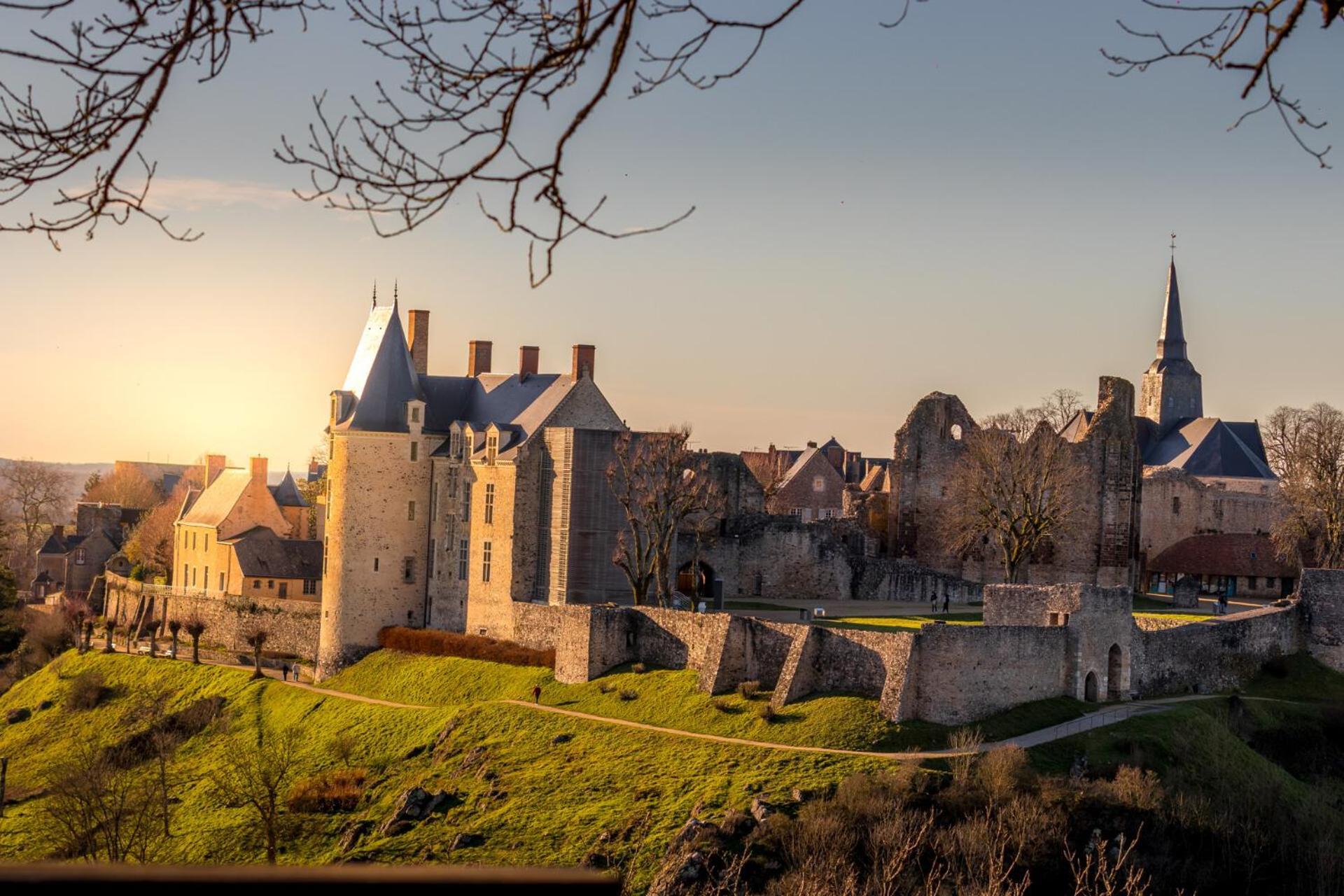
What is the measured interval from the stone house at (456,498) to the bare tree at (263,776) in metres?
4.97

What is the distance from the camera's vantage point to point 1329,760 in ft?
120

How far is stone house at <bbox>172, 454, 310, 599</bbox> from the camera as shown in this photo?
2165 inches

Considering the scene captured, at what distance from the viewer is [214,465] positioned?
2657 inches

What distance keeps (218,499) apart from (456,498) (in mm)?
17202

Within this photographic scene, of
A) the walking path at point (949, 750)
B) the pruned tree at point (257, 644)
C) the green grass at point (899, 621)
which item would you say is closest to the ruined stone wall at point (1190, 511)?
the green grass at point (899, 621)

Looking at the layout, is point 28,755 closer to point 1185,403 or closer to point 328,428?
point 328,428

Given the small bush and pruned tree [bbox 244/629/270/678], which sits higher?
pruned tree [bbox 244/629/270/678]

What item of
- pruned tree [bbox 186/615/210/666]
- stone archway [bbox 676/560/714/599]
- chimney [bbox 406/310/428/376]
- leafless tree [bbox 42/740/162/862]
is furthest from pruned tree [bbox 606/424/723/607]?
pruned tree [bbox 186/615/210/666]

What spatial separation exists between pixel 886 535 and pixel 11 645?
3251cm

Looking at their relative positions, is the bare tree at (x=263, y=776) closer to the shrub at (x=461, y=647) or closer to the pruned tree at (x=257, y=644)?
the shrub at (x=461, y=647)

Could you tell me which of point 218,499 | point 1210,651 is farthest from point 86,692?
point 1210,651

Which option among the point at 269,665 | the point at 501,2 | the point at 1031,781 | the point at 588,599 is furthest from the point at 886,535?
the point at 501,2

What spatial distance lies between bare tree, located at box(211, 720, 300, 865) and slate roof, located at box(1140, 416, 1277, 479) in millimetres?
34758

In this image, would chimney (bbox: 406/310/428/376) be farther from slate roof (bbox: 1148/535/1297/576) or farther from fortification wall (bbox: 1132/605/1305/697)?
slate roof (bbox: 1148/535/1297/576)
